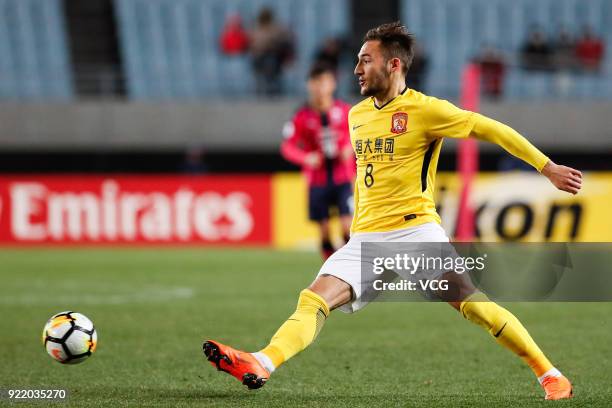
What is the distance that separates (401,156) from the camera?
17.7 ft

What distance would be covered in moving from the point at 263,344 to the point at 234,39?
612 inches

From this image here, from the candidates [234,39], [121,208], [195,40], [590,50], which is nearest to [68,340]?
[121,208]

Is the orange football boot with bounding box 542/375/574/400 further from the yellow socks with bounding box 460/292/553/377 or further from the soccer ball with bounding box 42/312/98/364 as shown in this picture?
the soccer ball with bounding box 42/312/98/364

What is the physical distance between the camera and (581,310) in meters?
10.1

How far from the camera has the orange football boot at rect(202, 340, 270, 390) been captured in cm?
481

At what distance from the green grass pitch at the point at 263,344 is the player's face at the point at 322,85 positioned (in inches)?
86.9

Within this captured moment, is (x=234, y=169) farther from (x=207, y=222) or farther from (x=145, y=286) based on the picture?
(x=145, y=286)

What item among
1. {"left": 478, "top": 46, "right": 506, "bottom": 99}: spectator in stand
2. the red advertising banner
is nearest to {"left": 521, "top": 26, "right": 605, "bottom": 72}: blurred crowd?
{"left": 478, "top": 46, "right": 506, "bottom": 99}: spectator in stand

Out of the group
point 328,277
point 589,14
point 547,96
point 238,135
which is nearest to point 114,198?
point 238,135

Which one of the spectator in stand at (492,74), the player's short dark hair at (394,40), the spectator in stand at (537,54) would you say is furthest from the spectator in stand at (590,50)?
the player's short dark hair at (394,40)

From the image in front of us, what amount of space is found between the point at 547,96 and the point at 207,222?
25.9 ft

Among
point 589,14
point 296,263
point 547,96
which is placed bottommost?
point 296,263

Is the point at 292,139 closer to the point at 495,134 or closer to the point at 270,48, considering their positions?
the point at 495,134

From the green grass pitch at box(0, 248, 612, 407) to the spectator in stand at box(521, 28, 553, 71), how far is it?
9.96 m
